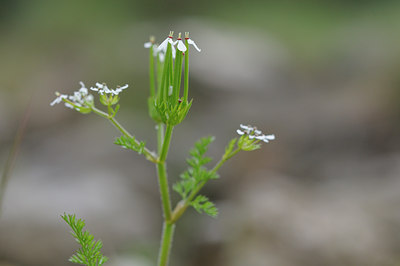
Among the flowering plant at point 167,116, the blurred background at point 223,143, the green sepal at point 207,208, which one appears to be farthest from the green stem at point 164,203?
the blurred background at point 223,143

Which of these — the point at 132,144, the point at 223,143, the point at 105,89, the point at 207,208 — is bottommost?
the point at 207,208

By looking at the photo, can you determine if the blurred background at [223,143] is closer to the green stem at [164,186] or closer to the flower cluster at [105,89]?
the green stem at [164,186]

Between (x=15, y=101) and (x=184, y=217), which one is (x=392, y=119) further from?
(x=15, y=101)

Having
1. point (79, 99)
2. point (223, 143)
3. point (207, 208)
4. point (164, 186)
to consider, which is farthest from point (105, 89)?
point (223, 143)

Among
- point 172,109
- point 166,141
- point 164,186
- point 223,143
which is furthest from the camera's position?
point 223,143

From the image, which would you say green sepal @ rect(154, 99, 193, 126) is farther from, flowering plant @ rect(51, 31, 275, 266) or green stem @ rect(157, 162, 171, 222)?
green stem @ rect(157, 162, 171, 222)

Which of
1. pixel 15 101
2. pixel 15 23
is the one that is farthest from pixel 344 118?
pixel 15 23

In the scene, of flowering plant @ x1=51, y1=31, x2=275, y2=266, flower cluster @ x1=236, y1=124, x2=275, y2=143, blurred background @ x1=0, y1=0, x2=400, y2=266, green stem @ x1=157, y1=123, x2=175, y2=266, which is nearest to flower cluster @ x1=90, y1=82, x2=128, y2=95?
flowering plant @ x1=51, y1=31, x2=275, y2=266

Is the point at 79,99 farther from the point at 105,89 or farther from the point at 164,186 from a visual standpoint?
the point at 164,186

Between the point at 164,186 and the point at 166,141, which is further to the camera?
the point at 164,186
